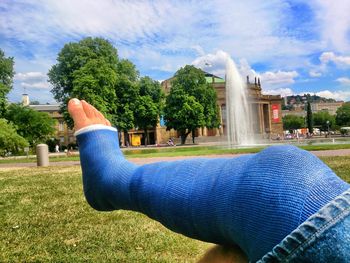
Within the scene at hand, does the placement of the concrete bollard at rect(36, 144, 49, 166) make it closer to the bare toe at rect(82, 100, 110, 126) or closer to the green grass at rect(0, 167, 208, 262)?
the green grass at rect(0, 167, 208, 262)

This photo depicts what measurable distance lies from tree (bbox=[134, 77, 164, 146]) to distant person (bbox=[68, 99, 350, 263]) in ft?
137

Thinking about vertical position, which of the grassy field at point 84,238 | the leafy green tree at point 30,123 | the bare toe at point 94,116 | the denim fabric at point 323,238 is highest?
the leafy green tree at point 30,123

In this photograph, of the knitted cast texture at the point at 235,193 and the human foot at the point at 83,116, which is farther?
the human foot at the point at 83,116

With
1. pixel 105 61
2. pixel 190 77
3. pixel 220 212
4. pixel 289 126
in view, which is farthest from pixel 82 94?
pixel 289 126

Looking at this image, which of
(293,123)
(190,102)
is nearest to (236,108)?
(190,102)

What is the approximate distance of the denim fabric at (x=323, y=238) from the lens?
86cm

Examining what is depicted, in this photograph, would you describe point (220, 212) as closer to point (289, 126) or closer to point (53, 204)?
point (53, 204)

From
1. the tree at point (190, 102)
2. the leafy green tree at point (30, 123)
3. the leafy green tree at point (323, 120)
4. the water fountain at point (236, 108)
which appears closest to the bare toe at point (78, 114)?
the water fountain at point (236, 108)

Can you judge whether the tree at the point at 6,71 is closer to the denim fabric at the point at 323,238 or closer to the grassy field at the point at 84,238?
the grassy field at the point at 84,238

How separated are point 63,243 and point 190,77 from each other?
1768 inches

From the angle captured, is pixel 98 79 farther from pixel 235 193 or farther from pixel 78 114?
pixel 235 193

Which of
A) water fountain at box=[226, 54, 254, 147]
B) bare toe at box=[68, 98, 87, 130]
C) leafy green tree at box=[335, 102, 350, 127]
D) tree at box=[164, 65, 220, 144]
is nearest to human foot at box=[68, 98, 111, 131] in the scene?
bare toe at box=[68, 98, 87, 130]

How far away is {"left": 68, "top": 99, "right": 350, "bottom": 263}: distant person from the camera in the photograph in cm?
89

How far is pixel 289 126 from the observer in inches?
4208
